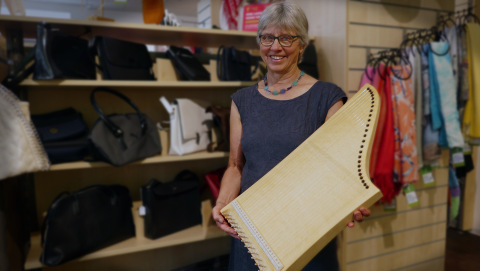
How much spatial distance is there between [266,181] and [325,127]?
9.5 inches

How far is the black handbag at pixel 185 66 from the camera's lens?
2.13 meters

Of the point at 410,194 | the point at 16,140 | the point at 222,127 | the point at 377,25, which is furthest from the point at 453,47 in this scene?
the point at 16,140

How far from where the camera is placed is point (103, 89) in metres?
2.08

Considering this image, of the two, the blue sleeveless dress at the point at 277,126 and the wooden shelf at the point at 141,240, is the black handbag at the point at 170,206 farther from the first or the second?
the blue sleeveless dress at the point at 277,126

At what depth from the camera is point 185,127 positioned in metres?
2.13

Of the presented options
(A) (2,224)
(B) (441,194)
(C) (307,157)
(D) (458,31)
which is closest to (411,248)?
→ (B) (441,194)

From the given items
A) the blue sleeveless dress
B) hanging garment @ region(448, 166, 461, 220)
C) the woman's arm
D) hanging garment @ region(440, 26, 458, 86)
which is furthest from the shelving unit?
hanging garment @ region(448, 166, 461, 220)

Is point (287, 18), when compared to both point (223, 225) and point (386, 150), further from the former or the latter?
point (386, 150)

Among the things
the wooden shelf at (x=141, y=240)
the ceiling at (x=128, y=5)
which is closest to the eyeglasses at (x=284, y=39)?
the wooden shelf at (x=141, y=240)

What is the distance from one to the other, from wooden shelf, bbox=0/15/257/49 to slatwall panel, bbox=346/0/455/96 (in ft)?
2.15

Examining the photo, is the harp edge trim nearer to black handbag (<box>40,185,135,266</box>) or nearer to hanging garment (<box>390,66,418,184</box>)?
black handbag (<box>40,185,135,266</box>)

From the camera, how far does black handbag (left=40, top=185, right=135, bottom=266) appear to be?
175cm

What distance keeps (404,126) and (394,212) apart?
67 centimetres

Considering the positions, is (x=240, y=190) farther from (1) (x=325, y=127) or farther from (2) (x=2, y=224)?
(2) (x=2, y=224)
